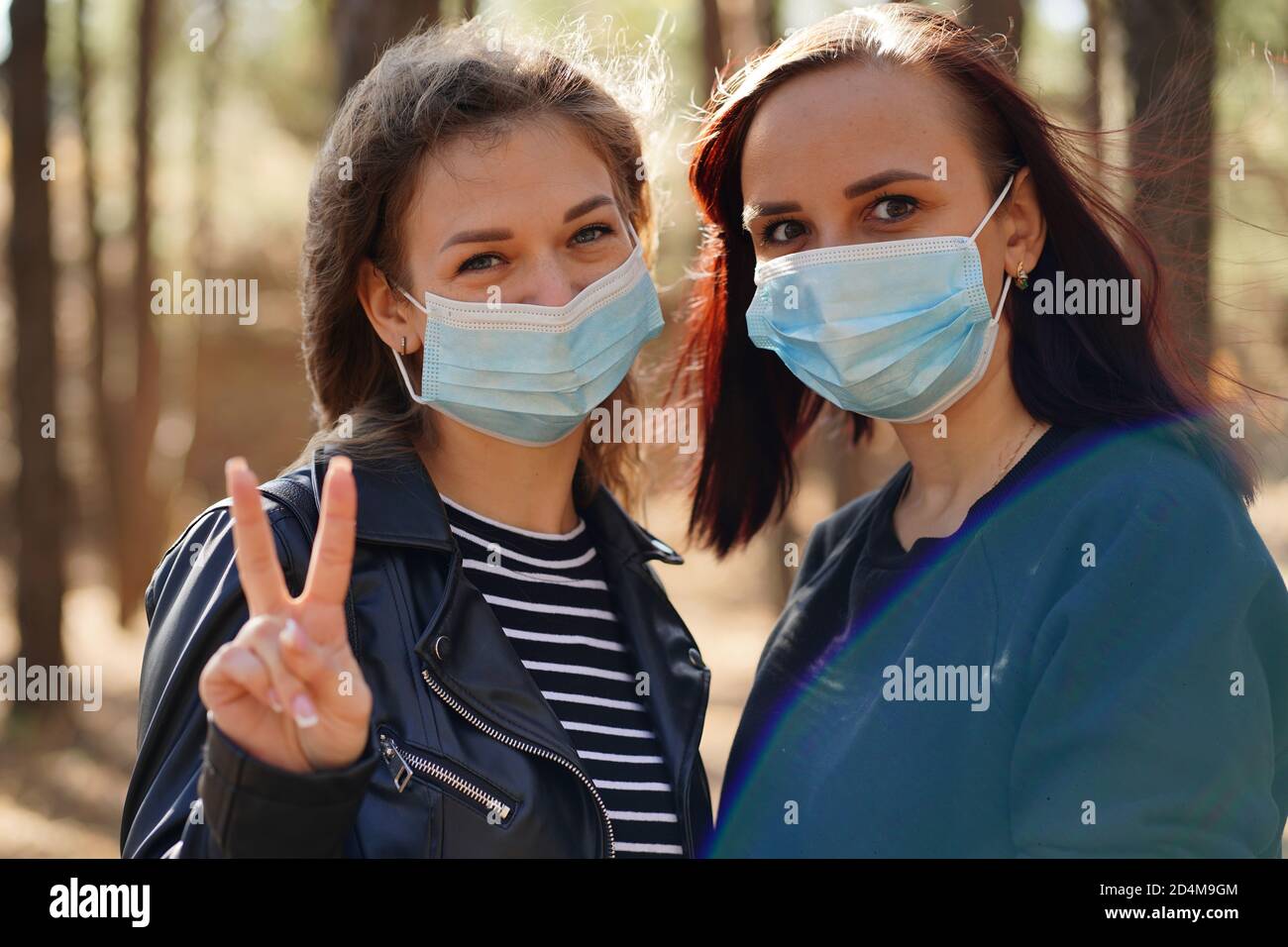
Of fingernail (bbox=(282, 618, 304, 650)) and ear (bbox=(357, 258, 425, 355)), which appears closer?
fingernail (bbox=(282, 618, 304, 650))

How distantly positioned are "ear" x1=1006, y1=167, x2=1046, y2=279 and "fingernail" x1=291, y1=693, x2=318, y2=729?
2.02 metres

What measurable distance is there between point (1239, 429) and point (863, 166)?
1.19 m

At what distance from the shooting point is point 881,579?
10.2 feet

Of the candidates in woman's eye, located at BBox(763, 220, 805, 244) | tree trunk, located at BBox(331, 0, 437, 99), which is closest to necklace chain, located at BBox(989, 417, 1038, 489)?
woman's eye, located at BBox(763, 220, 805, 244)

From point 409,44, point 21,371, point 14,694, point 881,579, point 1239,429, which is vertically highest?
point 409,44

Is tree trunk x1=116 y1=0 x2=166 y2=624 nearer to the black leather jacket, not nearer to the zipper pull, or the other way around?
the black leather jacket

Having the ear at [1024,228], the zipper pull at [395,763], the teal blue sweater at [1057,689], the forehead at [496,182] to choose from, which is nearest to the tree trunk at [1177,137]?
the ear at [1024,228]

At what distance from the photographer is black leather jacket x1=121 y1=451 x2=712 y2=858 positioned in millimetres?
2410

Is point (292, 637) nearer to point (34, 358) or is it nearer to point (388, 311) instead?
point (388, 311)

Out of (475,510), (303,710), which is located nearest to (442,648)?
(475,510)

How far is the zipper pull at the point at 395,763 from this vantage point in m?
2.49
